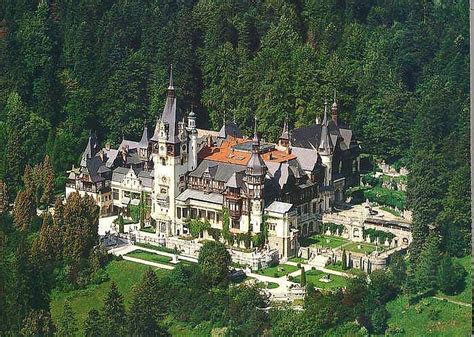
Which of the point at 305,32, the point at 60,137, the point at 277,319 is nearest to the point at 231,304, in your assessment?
the point at 277,319

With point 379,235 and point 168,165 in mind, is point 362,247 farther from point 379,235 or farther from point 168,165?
point 168,165

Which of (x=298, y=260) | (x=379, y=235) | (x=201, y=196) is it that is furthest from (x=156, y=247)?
(x=379, y=235)

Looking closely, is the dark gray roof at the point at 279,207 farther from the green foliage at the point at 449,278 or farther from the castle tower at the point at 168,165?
the green foliage at the point at 449,278

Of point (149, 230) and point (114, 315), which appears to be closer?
point (114, 315)

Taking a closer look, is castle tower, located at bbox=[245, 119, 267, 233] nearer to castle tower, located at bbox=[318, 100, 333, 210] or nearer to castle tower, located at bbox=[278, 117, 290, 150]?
castle tower, located at bbox=[278, 117, 290, 150]

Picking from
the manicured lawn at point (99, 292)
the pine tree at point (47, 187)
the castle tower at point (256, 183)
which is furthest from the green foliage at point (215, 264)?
the pine tree at point (47, 187)

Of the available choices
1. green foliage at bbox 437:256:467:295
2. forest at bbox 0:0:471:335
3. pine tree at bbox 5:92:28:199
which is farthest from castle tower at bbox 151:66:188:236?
green foliage at bbox 437:256:467:295

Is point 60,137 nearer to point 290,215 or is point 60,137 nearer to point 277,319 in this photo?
point 290,215

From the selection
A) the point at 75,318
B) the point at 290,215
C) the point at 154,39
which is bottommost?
the point at 75,318
